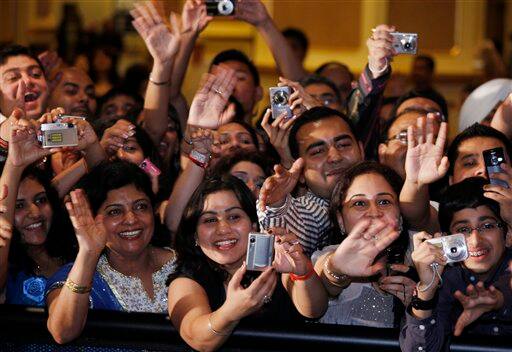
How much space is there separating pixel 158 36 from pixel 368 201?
1.42 meters

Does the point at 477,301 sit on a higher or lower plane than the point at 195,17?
lower

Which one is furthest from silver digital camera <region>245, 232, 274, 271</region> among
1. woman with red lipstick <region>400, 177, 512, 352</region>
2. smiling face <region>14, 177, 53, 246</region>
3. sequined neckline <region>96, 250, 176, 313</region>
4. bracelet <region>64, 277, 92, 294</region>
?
smiling face <region>14, 177, 53, 246</region>

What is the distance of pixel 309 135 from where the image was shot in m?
3.94

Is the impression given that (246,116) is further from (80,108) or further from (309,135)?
(309,135)

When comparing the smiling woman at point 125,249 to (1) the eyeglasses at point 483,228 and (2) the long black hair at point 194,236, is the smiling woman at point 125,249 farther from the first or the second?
(1) the eyeglasses at point 483,228

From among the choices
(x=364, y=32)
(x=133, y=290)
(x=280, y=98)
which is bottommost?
(x=364, y=32)

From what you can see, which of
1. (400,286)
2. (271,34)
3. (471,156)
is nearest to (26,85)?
(271,34)

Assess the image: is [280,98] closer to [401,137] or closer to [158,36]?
[401,137]

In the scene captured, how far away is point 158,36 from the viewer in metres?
4.38

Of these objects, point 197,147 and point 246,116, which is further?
point 246,116

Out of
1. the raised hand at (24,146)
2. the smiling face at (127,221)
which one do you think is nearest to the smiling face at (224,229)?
the smiling face at (127,221)

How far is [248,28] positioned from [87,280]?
726 centimetres

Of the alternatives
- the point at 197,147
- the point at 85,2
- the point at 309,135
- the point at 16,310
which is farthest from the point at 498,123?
the point at 85,2

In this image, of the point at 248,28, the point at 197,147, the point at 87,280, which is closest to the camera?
the point at 87,280
